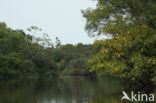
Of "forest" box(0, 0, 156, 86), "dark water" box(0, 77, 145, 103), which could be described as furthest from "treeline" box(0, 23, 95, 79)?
"forest" box(0, 0, 156, 86)

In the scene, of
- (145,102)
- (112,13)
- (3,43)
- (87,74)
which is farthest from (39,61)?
(145,102)

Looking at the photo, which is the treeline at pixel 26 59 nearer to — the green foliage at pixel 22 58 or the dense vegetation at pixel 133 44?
the green foliage at pixel 22 58

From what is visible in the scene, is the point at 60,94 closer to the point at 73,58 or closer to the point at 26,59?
the point at 26,59

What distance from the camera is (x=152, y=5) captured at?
1367 cm

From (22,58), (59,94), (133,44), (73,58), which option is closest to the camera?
(133,44)

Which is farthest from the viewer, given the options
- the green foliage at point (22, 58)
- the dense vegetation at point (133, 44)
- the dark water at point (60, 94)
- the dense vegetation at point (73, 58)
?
the dense vegetation at point (73, 58)

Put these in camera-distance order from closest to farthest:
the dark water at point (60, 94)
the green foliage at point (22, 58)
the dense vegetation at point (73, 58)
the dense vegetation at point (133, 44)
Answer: the dense vegetation at point (133, 44) < the dark water at point (60, 94) < the green foliage at point (22, 58) < the dense vegetation at point (73, 58)

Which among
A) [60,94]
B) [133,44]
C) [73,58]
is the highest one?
[133,44]

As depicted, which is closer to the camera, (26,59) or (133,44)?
(133,44)

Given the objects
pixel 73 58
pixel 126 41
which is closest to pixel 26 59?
pixel 73 58

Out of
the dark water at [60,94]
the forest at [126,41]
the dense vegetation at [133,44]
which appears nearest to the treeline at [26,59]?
the dark water at [60,94]

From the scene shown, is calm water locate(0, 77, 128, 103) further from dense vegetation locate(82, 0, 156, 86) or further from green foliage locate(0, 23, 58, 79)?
green foliage locate(0, 23, 58, 79)

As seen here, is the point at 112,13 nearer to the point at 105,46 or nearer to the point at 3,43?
the point at 105,46

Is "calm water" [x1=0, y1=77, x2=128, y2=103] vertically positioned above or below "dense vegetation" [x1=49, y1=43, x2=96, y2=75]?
below
